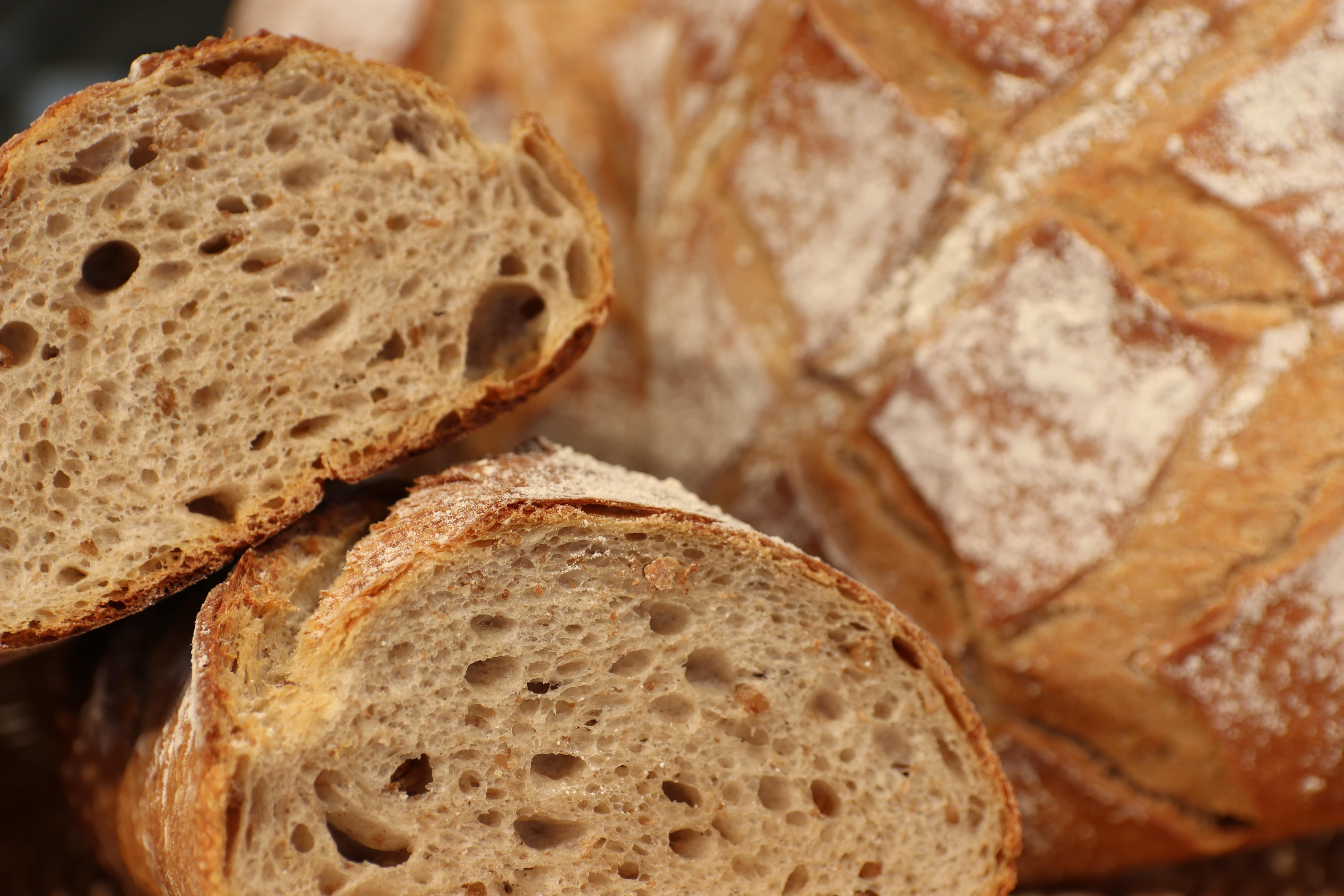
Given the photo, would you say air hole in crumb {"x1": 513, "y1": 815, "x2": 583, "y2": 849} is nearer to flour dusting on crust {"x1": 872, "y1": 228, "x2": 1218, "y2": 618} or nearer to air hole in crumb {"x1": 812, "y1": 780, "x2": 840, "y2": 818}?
air hole in crumb {"x1": 812, "y1": 780, "x2": 840, "y2": 818}

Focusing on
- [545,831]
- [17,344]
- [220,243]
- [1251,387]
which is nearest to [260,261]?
[220,243]

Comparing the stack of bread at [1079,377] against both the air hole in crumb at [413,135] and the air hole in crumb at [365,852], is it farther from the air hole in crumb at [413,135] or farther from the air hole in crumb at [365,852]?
the air hole in crumb at [365,852]

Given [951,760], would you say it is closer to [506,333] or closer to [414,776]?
[414,776]

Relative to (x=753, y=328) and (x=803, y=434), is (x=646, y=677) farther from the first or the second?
(x=753, y=328)

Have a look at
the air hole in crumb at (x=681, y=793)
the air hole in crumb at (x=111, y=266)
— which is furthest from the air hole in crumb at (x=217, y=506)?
the air hole in crumb at (x=681, y=793)

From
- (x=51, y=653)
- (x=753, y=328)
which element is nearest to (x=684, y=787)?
(x=753, y=328)

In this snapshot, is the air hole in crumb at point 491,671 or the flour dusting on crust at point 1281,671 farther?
the flour dusting on crust at point 1281,671
